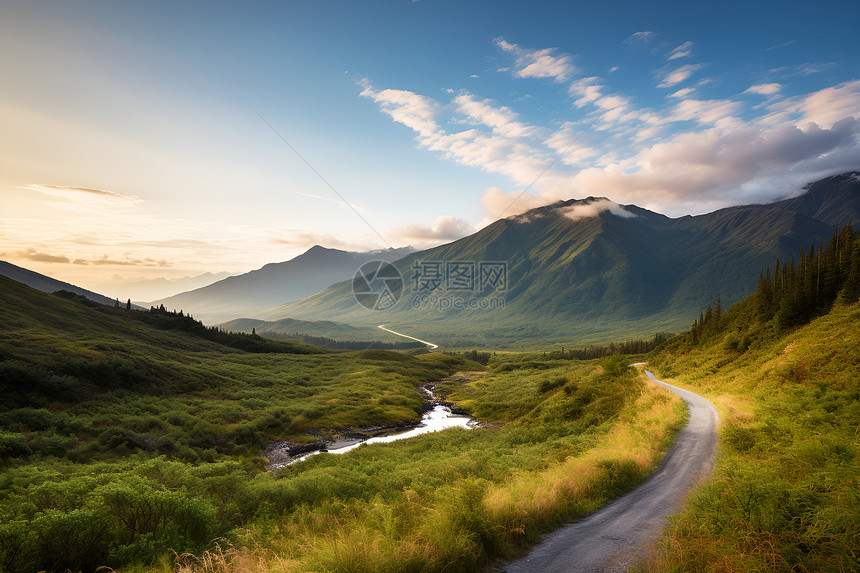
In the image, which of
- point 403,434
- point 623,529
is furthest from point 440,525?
point 403,434

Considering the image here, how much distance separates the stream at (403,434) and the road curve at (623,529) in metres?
35.0

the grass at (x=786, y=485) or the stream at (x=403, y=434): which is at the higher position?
the grass at (x=786, y=485)

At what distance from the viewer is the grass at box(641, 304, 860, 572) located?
28.0ft

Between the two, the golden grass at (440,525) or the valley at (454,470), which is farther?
the valley at (454,470)

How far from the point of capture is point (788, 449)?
15.8 metres

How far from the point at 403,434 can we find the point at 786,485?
184ft

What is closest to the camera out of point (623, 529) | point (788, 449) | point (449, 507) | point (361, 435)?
point (449, 507)

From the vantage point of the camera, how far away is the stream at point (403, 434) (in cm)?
4634

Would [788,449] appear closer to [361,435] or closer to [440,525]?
[440,525]

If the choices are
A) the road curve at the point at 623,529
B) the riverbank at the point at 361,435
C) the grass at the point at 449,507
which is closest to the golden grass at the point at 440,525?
the grass at the point at 449,507

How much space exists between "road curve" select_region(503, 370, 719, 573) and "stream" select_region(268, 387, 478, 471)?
3497 centimetres

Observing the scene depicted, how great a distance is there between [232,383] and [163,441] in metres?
40.7

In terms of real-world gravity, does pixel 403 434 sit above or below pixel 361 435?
below

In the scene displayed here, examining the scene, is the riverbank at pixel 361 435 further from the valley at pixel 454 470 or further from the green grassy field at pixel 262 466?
the green grassy field at pixel 262 466
